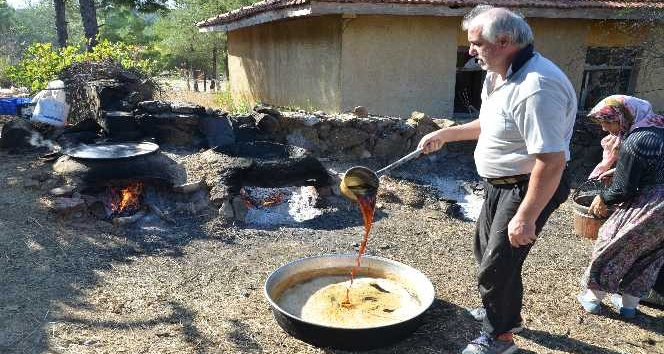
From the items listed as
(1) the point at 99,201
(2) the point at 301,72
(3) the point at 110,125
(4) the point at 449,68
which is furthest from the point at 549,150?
(2) the point at 301,72

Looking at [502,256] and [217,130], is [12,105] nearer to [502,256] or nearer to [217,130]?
[217,130]

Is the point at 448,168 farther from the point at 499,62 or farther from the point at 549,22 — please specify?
the point at 499,62

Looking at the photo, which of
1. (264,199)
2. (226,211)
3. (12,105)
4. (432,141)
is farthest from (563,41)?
(12,105)

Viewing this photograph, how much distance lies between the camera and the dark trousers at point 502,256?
2549 millimetres

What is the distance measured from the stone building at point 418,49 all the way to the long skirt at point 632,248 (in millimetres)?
5758

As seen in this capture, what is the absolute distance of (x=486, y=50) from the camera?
2.35 metres

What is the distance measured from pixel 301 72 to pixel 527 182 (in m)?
8.28

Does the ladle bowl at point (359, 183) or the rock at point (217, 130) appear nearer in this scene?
the ladle bowl at point (359, 183)

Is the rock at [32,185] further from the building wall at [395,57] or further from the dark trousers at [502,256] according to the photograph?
the building wall at [395,57]

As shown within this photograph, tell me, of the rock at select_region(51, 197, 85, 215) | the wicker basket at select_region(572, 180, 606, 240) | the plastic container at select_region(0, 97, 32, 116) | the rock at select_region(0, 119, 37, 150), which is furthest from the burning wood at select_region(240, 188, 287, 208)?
the plastic container at select_region(0, 97, 32, 116)

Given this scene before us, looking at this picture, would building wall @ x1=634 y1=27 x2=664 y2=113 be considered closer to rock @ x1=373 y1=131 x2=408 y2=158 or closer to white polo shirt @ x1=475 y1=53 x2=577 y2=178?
rock @ x1=373 y1=131 x2=408 y2=158

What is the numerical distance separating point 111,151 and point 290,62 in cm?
587

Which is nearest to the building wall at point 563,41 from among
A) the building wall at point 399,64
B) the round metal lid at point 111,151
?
the building wall at point 399,64

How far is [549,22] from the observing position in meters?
9.99
